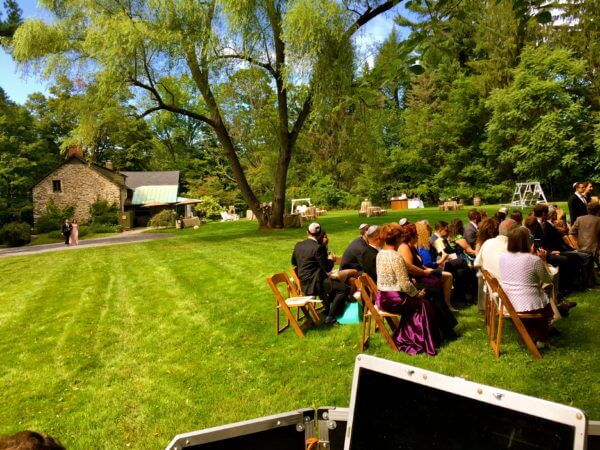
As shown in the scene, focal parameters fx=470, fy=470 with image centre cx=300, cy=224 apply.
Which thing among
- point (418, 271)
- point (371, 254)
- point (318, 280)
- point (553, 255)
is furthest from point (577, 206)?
point (318, 280)

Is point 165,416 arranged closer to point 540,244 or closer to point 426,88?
point 540,244

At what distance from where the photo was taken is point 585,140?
34.6 m

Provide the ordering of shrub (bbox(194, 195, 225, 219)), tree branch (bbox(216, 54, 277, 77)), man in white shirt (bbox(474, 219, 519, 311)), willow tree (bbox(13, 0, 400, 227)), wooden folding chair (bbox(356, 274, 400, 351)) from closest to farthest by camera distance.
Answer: wooden folding chair (bbox(356, 274, 400, 351)), man in white shirt (bbox(474, 219, 519, 311)), willow tree (bbox(13, 0, 400, 227)), tree branch (bbox(216, 54, 277, 77)), shrub (bbox(194, 195, 225, 219))

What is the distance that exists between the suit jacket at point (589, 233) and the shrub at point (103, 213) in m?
39.9

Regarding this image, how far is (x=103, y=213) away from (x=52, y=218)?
4192 millimetres

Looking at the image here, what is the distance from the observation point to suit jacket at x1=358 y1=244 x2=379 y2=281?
7.17 metres

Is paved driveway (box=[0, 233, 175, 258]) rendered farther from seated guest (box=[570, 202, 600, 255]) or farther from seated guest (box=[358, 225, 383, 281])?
seated guest (box=[570, 202, 600, 255])

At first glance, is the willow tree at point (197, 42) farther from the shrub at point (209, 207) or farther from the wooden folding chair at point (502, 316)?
the shrub at point (209, 207)

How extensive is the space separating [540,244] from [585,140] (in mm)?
31402

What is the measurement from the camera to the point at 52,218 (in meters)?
41.3

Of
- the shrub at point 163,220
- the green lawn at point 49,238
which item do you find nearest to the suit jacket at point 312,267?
the green lawn at point 49,238

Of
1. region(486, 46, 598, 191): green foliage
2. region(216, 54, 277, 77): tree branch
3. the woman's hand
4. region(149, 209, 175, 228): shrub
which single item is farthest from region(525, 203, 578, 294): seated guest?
region(149, 209, 175, 228): shrub

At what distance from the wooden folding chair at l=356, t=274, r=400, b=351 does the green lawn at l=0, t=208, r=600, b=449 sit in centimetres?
18

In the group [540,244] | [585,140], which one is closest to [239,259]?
[540,244]
